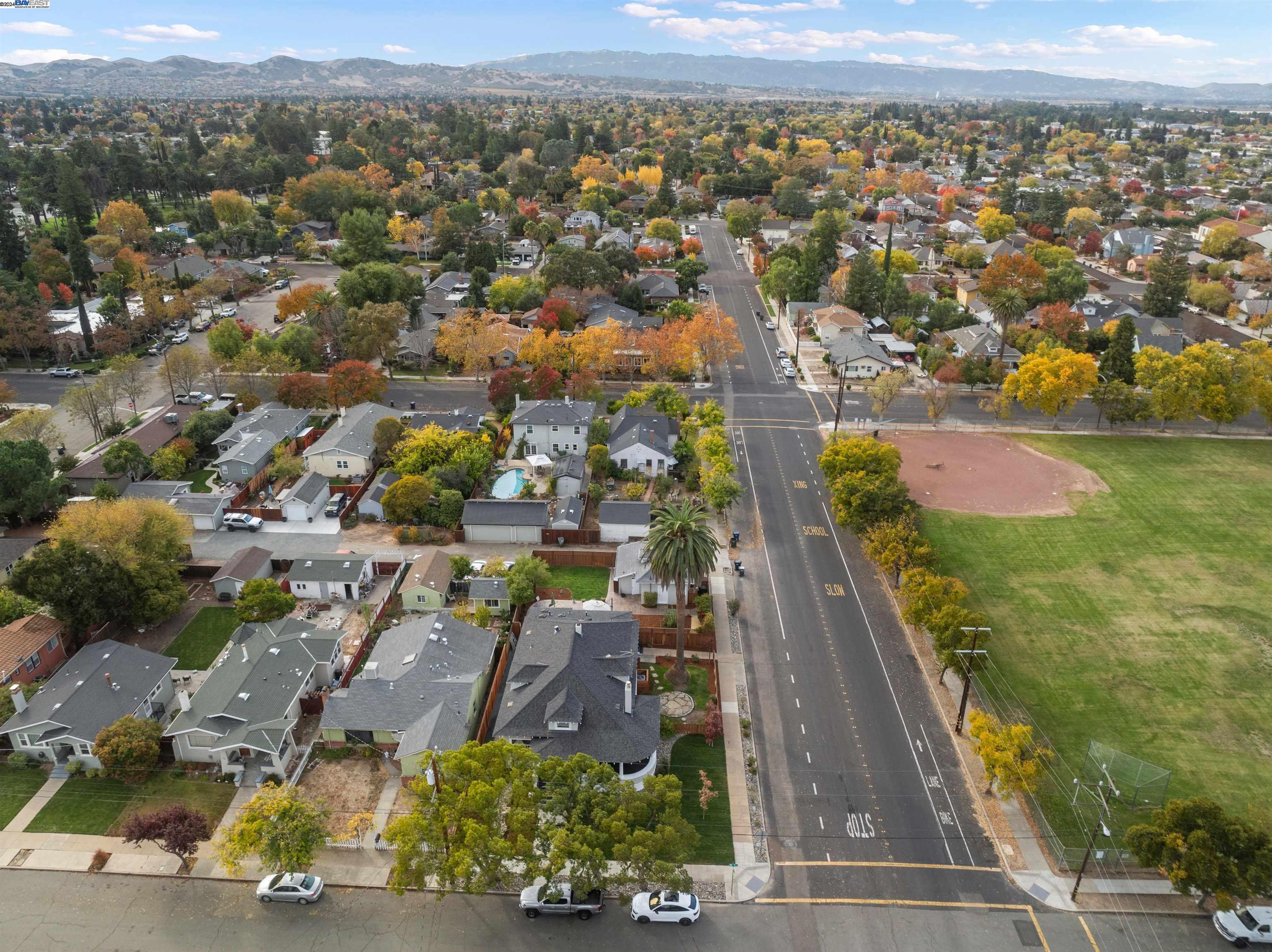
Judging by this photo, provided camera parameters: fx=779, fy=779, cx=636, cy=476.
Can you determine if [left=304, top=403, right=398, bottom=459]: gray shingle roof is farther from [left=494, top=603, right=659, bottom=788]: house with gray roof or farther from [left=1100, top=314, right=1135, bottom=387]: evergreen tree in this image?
[left=1100, top=314, right=1135, bottom=387]: evergreen tree

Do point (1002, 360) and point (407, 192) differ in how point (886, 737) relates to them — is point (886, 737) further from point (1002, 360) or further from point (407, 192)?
point (407, 192)

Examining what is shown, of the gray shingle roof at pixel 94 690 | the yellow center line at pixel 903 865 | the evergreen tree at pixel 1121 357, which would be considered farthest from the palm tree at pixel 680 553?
the evergreen tree at pixel 1121 357

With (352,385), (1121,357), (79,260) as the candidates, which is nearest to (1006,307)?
(1121,357)

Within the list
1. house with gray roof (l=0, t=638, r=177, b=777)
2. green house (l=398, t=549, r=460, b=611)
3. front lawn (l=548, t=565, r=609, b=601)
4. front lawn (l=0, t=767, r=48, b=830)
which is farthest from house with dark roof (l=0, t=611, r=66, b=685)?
front lawn (l=548, t=565, r=609, b=601)

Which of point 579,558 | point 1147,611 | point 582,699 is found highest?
point 582,699

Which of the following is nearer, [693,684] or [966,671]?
[966,671]

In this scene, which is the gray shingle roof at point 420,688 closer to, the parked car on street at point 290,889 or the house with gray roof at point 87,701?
the parked car on street at point 290,889

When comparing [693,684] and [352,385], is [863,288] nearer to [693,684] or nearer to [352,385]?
[352,385]
